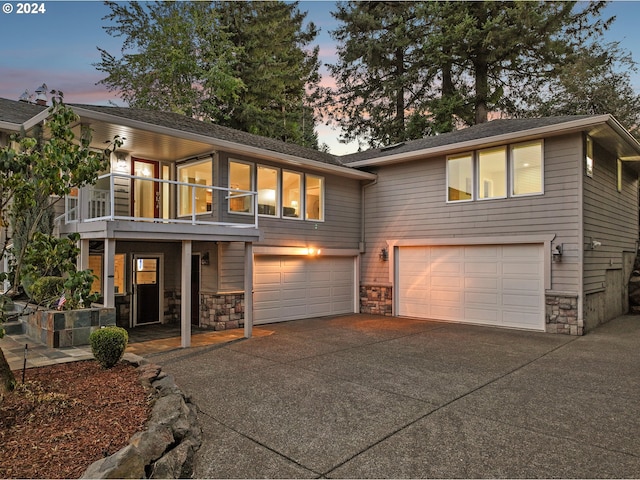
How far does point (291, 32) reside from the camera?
23.6m

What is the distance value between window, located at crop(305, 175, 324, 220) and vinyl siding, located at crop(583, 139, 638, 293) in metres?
6.52

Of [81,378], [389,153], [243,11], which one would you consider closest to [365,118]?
[243,11]

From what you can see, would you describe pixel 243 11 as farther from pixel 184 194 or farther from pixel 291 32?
pixel 184 194

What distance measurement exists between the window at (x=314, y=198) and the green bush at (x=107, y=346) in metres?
6.99

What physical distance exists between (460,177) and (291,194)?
4.60 metres

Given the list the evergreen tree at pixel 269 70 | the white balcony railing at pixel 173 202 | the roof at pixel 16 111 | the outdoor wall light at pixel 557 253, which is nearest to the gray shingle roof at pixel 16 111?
the roof at pixel 16 111

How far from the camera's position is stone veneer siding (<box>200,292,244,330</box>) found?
31.3 feet

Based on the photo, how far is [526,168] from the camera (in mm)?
10000

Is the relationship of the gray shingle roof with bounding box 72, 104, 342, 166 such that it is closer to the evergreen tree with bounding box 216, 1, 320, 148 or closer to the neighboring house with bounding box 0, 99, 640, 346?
the neighboring house with bounding box 0, 99, 640, 346

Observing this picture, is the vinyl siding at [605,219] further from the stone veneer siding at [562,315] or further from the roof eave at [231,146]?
the roof eave at [231,146]

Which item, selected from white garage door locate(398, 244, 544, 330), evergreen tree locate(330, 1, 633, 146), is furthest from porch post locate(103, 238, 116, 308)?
evergreen tree locate(330, 1, 633, 146)

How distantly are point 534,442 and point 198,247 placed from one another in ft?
27.1

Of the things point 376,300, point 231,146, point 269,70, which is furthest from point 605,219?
point 269,70

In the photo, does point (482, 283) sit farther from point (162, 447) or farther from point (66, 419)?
point (66, 419)
